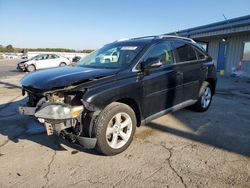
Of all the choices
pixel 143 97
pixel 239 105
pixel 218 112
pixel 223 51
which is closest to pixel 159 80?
pixel 143 97

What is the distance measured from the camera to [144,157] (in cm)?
345

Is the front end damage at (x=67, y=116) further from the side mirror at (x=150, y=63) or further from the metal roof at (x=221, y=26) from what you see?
the metal roof at (x=221, y=26)

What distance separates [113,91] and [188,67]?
89.0 inches

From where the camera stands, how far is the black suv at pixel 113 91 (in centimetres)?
310

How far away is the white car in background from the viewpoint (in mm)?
19309

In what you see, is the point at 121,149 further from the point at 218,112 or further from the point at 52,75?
the point at 218,112

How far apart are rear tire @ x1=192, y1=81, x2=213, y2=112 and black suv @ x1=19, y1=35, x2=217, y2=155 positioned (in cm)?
56

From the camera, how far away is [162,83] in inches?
163

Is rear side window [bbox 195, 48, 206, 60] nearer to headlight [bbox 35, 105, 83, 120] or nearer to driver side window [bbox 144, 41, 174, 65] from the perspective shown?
driver side window [bbox 144, 41, 174, 65]

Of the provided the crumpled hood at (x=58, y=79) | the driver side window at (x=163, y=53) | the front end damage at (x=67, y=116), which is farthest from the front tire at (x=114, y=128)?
the driver side window at (x=163, y=53)

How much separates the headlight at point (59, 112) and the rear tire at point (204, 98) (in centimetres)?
344

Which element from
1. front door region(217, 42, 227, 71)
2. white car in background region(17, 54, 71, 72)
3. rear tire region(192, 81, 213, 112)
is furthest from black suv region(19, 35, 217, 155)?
white car in background region(17, 54, 71, 72)

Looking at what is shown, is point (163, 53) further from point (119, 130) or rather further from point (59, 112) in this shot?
point (59, 112)

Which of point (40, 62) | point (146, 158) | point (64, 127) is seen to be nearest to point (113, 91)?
point (64, 127)
